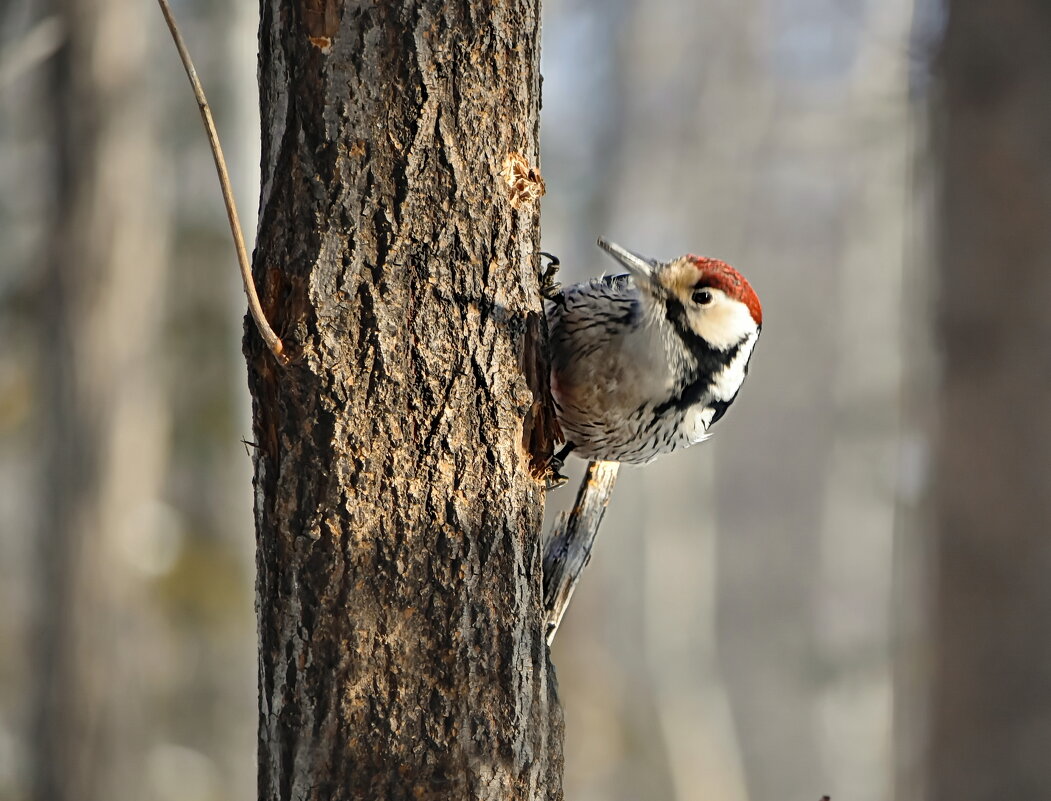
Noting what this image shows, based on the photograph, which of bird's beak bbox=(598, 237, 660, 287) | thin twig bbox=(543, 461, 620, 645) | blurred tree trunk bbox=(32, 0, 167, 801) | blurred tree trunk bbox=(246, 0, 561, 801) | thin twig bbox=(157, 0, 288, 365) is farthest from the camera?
blurred tree trunk bbox=(32, 0, 167, 801)

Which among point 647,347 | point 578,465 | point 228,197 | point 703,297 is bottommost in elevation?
point 228,197

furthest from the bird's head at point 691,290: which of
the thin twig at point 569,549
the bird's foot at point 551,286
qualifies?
the thin twig at point 569,549

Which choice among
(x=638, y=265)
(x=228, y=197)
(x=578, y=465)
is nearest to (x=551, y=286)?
(x=638, y=265)

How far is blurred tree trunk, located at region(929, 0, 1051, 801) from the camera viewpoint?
3.41 meters

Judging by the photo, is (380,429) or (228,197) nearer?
(228,197)

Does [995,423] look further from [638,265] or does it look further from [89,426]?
[89,426]

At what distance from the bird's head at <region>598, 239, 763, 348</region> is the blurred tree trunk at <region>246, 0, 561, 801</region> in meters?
0.87

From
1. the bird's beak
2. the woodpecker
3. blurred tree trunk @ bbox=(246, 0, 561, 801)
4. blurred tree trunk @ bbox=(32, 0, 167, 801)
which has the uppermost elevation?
blurred tree trunk @ bbox=(32, 0, 167, 801)

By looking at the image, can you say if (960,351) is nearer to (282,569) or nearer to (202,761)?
(282,569)

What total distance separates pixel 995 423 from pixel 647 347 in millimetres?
1533

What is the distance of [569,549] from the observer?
2.63m

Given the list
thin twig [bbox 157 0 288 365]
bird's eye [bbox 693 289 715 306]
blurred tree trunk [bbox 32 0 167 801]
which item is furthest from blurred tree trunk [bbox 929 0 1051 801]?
blurred tree trunk [bbox 32 0 167 801]

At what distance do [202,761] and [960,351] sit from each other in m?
9.39

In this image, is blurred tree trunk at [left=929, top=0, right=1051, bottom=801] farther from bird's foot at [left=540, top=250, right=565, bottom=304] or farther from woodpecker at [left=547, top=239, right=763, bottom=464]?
bird's foot at [left=540, top=250, right=565, bottom=304]
